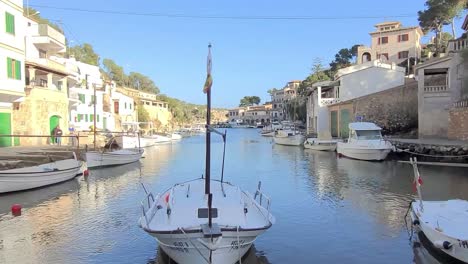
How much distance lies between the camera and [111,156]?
1332 inches

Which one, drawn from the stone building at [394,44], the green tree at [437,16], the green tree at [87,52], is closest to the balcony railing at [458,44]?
the green tree at [437,16]

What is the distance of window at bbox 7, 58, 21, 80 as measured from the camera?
2956 cm

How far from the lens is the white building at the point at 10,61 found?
28.9 meters

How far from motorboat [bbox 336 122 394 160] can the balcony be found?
92.5 ft

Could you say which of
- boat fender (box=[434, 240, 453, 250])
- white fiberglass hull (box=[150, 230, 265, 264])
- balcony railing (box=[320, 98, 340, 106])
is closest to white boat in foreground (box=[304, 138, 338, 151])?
balcony railing (box=[320, 98, 340, 106])

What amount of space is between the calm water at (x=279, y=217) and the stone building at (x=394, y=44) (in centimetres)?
5575

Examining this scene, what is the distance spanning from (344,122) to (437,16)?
30.3 metres

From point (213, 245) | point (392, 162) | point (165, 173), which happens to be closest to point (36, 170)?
point (165, 173)

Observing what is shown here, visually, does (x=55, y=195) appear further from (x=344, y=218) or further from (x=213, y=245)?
(x=213, y=245)

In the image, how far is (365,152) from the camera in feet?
116

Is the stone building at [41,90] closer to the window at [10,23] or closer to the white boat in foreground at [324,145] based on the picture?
the window at [10,23]

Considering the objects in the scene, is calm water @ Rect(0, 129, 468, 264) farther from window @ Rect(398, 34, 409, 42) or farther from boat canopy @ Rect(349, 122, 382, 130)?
window @ Rect(398, 34, 409, 42)

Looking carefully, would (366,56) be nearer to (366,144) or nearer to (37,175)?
(366,144)

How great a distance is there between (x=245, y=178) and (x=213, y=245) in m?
19.6
